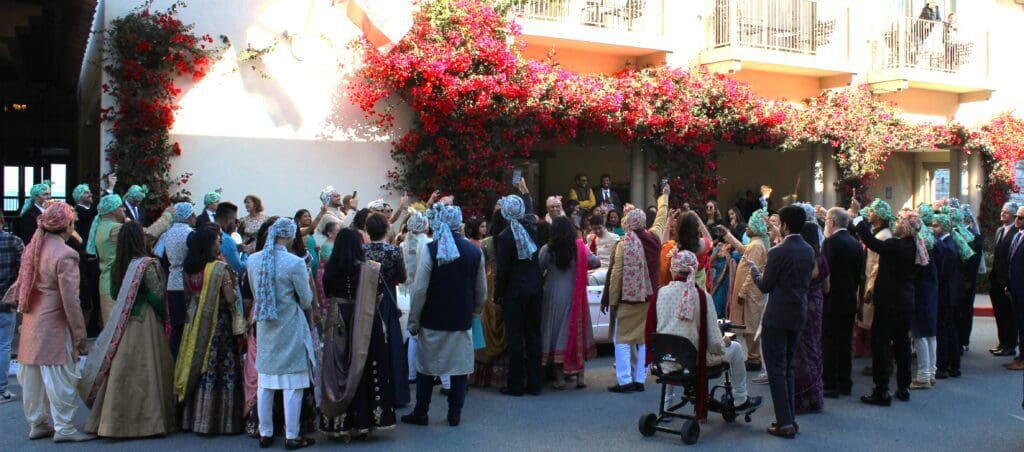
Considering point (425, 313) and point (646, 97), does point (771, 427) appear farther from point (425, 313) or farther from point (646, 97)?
point (646, 97)

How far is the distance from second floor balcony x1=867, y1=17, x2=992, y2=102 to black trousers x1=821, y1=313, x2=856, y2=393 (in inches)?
494

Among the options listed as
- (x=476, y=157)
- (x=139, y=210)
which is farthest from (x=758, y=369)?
(x=139, y=210)

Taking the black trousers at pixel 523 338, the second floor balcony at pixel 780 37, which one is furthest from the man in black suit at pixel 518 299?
the second floor balcony at pixel 780 37

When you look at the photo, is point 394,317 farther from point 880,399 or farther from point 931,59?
point 931,59

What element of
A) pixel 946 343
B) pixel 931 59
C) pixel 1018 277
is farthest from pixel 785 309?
pixel 931 59

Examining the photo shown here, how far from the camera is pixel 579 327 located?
927 cm

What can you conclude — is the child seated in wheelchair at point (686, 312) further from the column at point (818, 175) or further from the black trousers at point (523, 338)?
the column at point (818, 175)

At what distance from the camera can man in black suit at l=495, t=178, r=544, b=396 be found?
8.71 metres

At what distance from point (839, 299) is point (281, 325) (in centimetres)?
502

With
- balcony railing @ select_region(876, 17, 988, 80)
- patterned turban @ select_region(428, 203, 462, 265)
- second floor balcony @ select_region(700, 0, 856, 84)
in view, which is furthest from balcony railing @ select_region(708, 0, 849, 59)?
patterned turban @ select_region(428, 203, 462, 265)

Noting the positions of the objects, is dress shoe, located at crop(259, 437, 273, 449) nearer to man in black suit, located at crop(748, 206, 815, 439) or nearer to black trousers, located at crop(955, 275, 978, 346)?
man in black suit, located at crop(748, 206, 815, 439)

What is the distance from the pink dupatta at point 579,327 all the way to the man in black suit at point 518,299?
0.41 metres

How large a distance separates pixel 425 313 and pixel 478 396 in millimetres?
1601

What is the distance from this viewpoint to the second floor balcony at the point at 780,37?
17984 millimetres
